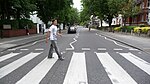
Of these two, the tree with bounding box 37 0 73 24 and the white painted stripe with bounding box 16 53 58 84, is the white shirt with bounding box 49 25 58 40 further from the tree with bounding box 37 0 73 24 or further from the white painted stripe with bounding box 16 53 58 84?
the tree with bounding box 37 0 73 24

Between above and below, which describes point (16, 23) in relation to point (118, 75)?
above

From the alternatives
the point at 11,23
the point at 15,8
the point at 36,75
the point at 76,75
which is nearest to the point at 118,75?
the point at 76,75

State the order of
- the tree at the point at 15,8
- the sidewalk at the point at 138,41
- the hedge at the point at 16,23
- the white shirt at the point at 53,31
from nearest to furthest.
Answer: the white shirt at the point at 53,31
the sidewalk at the point at 138,41
the tree at the point at 15,8
the hedge at the point at 16,23

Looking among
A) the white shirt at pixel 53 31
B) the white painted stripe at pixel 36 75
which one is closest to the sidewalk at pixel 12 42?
the white shirt at pixel 53 31

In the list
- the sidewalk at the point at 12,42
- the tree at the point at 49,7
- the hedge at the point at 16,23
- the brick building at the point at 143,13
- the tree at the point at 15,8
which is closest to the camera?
the sidewalk at the point at 12,42

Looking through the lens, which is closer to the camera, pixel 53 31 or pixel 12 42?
pixel 53 31

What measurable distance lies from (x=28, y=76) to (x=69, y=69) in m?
1.67

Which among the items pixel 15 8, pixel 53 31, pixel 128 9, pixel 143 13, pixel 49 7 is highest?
pixel 49 7

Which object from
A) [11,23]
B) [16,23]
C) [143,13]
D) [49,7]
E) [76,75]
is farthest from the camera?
[143,13]

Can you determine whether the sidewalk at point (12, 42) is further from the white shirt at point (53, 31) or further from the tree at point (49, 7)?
the tree at point (49, 7)

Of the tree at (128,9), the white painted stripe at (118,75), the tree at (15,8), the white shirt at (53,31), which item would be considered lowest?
the white painted stripe at (118,75)

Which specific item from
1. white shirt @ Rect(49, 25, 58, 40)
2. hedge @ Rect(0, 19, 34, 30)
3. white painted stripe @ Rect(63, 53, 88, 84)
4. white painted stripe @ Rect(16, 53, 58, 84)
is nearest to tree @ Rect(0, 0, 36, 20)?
hedge @ Rect(0, 19, 34, 30)

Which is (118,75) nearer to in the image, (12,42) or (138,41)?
(12,42)

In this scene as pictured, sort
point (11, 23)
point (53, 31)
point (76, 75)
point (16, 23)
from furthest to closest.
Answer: point (16, 23), point (11, 23), point (53, 31), point (76, 75)
